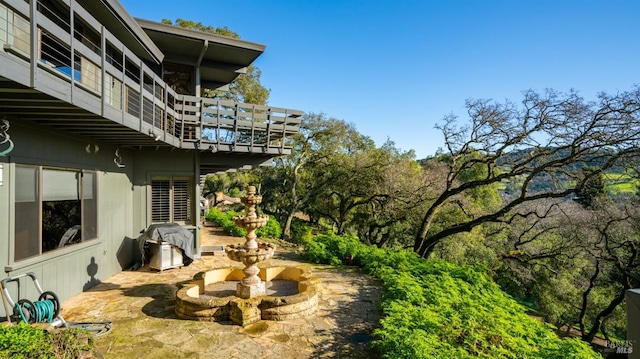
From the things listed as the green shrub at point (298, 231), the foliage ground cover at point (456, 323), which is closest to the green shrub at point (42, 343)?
the foliage ground cover at point (456, 323)

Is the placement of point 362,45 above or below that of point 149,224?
above

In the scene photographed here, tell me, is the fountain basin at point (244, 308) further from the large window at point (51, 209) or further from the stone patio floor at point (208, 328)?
the large window at point (51, 209)

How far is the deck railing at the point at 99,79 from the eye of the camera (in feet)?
11.6

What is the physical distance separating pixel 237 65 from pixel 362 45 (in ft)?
21.9

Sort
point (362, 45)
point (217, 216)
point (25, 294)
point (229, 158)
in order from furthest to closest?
point (217, 216), point (362, 45), point (229, 158), point (25, 294)

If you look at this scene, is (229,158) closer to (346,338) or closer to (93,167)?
(93,167)

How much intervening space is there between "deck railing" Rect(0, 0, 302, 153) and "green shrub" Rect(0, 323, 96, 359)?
251cm

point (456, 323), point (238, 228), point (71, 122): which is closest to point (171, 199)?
point (71, 122)

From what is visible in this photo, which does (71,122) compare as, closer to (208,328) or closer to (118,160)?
(118,160)

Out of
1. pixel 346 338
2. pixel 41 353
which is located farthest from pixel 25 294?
pixel 346 338

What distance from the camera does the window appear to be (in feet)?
29.2

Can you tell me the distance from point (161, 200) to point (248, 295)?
495 cm

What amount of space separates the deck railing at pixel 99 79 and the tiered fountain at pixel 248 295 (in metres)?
2.86

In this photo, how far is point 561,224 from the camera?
12.1 m
